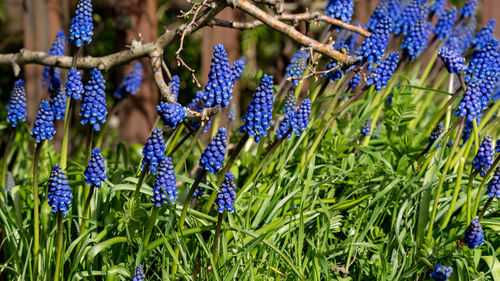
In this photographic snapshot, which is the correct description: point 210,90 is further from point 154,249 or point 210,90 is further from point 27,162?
point 27,162

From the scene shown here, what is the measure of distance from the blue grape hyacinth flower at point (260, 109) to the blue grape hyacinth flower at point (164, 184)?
367 mm

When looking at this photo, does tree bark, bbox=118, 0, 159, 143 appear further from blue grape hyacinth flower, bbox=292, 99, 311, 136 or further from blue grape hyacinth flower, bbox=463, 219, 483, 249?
blue grape hyacinth flower, bbox=463, 219, 483, 249

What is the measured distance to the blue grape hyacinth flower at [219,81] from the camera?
2586 mm

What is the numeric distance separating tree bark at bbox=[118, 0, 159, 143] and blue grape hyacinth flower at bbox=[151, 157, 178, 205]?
3354mm

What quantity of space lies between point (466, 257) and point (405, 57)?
1.61 meters

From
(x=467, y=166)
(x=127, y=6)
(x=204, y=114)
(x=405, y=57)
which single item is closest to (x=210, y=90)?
(x=204, y=114)

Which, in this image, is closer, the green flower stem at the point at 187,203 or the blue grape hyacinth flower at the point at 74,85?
the green flower stem at the point at 187,203

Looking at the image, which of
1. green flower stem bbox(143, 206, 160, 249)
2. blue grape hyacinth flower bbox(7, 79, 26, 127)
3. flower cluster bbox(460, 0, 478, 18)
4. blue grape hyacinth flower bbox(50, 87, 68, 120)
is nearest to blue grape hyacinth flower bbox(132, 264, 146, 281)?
green flower stem bbox(143, 206, 160, 249)

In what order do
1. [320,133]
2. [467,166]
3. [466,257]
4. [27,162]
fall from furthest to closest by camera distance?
[27,162] < [467,166] < [320,133] < [466,257]

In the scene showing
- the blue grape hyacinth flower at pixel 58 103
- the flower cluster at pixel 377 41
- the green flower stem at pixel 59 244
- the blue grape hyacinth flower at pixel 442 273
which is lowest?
the blue grape hyacinth flower at pixel 442 273

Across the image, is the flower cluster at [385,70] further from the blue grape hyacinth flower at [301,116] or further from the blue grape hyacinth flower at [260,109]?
the blue grape hyacinth flower at [260,109]

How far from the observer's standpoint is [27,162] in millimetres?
4258

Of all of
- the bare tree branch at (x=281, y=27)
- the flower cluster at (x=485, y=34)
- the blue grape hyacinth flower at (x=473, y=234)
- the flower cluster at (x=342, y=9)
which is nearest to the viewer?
the blue grape hyacinth flower at (x=473, y=234)

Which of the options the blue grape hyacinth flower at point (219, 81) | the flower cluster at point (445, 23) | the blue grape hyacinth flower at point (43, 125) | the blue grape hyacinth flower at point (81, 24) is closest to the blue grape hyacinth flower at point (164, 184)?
the blue grape hyacinth flower at point (219, 81)
